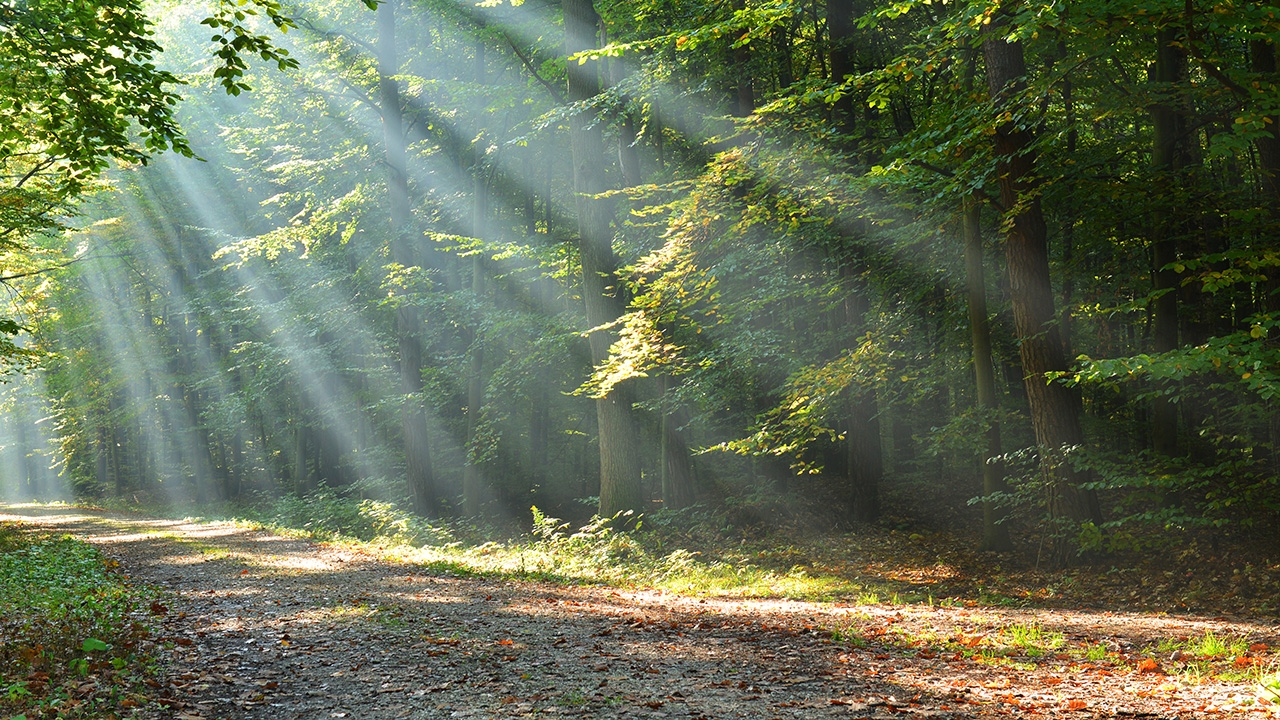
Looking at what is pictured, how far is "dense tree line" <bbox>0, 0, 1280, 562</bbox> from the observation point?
9.67m

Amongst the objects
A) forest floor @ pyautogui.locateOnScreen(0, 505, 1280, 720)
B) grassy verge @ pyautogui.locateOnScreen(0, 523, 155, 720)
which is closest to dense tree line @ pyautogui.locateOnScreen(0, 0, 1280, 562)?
forest floor @ pyautogui.locateOnScreen(0, 505, 1280, 720)

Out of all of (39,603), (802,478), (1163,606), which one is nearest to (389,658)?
(39,603)

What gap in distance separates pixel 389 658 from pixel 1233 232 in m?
10.2

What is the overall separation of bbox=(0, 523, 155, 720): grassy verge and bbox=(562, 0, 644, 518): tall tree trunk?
298 inches

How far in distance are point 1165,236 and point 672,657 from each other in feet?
32.4

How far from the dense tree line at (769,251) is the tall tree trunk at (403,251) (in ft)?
0.31

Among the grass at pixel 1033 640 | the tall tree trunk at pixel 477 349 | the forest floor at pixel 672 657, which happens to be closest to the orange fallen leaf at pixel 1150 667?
the forest floor at pixel 672 657

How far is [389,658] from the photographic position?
6191 mm

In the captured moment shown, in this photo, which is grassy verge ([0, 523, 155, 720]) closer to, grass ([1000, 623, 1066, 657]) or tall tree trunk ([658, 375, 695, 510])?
grass ([1000, 623, 1066, 657])

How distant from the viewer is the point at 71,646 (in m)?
5.59

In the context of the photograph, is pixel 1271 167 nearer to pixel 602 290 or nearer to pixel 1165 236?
pixel 1165 236

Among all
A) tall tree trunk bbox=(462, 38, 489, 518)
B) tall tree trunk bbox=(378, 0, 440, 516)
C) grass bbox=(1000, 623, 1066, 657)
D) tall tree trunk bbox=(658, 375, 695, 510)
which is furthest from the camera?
tall tree trunk bbox=(462, 38, 489, 518)

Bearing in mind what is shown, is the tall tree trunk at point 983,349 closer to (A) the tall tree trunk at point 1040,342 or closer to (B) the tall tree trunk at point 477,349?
(A) the tall tree trunk at point 1040,342

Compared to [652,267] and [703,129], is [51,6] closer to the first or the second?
[652,267]
